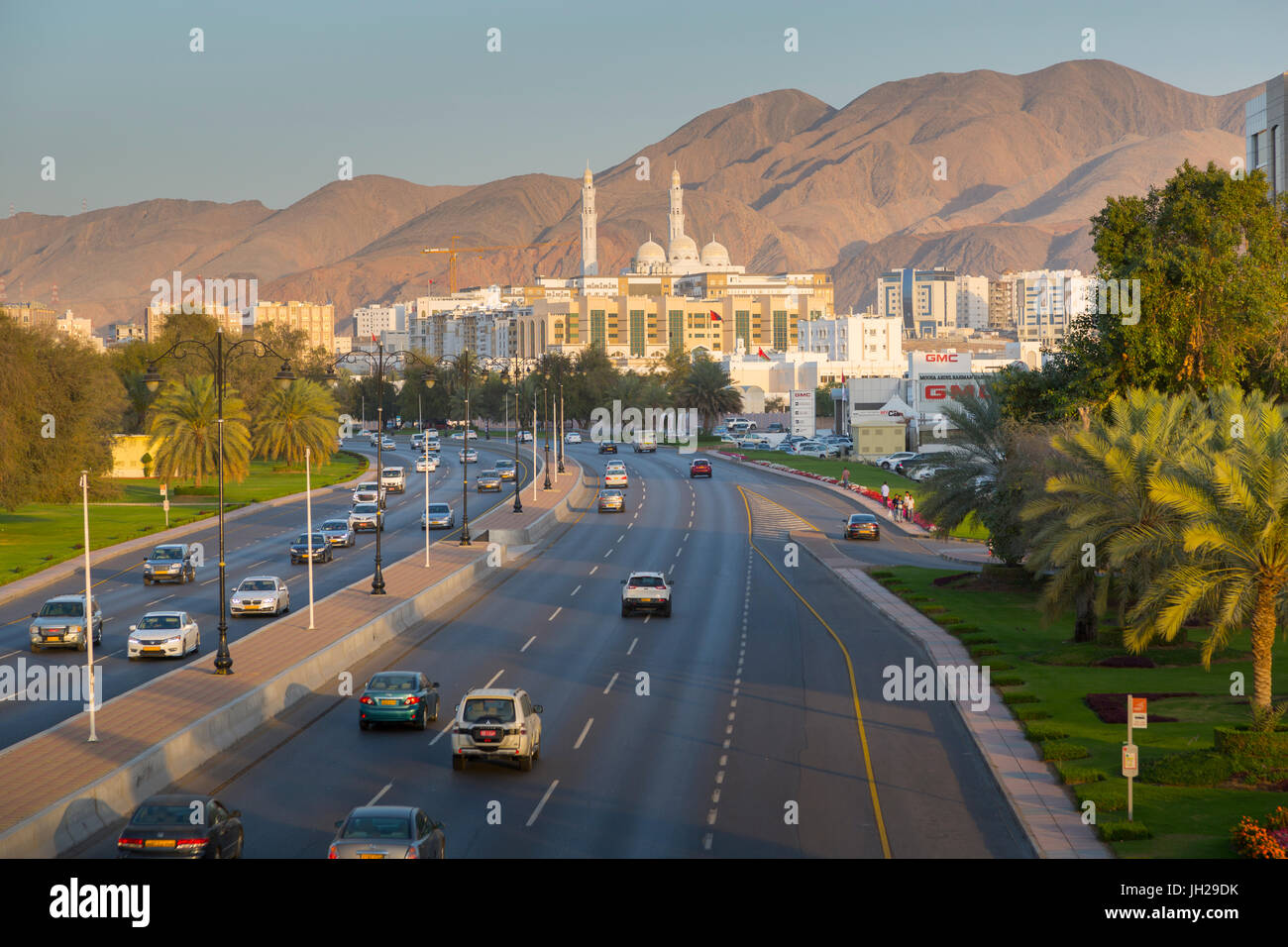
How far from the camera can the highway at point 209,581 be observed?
34.7 meters

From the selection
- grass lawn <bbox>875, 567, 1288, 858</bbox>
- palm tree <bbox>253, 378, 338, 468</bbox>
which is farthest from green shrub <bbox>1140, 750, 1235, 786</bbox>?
palm tree <bbox>253, 378, 338, 468</bbox>

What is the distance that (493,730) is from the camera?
86.2 ft

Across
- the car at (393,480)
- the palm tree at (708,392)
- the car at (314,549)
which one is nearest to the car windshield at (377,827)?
the car at (314,549)

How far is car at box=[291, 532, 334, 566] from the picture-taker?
58219mm

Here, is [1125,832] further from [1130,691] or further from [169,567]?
[169,567]

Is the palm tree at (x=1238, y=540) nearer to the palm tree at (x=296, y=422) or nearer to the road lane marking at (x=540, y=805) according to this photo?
the road lane marking at (x=540, y=805)

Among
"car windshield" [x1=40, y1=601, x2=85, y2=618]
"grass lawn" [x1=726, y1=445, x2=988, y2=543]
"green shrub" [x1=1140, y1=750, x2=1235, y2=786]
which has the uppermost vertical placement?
"car windshield" [x1=40, y1=601, x2=85, y2=618]

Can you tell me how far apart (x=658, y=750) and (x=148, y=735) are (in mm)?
9992

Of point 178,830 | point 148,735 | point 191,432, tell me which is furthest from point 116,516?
point 178,830

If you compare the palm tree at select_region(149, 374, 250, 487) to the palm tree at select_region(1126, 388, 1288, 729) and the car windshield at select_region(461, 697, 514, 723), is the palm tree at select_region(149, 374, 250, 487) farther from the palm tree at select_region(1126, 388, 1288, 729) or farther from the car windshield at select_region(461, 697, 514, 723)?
the palm tree at select_region(1126, 388, 1288, 729)

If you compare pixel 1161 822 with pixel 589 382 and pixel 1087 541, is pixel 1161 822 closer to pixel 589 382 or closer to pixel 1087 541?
pixel 1087 541

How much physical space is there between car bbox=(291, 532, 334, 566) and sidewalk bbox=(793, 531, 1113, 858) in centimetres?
2676

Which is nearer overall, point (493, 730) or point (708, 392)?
point (493, 730)
